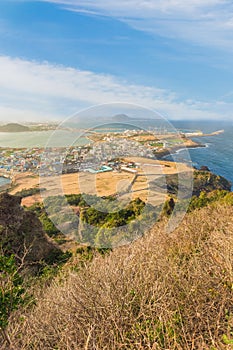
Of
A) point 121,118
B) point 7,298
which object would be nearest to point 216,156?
point 121,118

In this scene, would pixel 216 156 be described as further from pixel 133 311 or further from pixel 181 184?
pixel 133 311

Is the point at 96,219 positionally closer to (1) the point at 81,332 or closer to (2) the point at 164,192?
(2) the point at 164,192

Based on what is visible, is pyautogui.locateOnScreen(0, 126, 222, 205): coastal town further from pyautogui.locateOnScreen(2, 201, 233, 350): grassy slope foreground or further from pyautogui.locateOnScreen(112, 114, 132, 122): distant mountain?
pyautogui.locateOnScreen(2, 201, 233, 350): grassy slope foreground

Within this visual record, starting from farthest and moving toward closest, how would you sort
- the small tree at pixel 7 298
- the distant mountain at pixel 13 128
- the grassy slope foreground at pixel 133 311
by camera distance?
the distant mountain at pixel 13 128
the small tree at pixel 7 298
the grassy slope foreground at pixel 133 311

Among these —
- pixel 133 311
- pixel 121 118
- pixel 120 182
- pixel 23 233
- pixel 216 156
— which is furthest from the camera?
pixel 216 156

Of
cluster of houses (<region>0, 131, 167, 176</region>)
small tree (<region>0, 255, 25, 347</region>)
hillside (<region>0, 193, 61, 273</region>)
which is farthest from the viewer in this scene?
cluster of houses (<region>0, 131, 167, 176</region>)

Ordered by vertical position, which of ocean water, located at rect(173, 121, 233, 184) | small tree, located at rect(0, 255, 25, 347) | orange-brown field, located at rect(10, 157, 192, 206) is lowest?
ocean water, located at rect(173, 121, 233, 184)

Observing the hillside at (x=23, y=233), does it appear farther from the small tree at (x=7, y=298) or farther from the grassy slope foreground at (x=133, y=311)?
the grassy slope foreground at (x=133, y=311)

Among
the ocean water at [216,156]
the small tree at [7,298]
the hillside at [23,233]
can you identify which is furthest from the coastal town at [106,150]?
the ocean water at [216,156]

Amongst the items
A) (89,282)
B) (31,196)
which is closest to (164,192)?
(89,282)

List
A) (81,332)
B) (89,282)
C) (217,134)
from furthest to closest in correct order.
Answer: (217,134) → (89,282) → (81,332)

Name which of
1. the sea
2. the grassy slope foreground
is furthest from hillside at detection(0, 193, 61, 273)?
the sea
